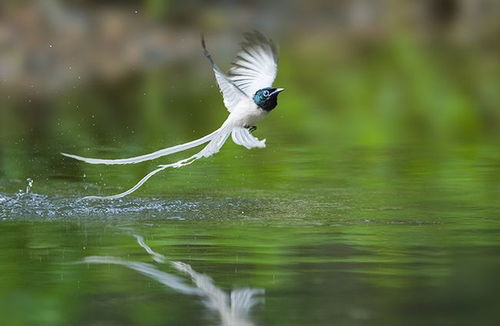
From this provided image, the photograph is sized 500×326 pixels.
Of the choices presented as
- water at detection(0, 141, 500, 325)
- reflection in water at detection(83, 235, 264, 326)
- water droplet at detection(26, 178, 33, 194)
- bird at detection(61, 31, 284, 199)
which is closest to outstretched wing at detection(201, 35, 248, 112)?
bird at detection(61, 31, 284, 199)

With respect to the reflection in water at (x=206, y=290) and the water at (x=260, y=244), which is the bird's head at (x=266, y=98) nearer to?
the water at (x=260, y=244)

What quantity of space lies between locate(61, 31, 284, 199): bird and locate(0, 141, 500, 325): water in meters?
0.50

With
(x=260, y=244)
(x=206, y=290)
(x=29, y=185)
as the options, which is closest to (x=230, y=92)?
(x=260, y=244)

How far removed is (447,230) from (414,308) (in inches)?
98.2

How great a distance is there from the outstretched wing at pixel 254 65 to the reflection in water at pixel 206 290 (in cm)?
176

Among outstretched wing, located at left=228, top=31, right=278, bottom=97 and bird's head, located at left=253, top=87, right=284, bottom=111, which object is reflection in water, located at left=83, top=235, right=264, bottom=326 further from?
outstretched wing, located at left=228, top=31, right=278, bottom=97

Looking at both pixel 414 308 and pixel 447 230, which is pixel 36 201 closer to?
pixel 447 230

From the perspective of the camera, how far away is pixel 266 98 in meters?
9.68

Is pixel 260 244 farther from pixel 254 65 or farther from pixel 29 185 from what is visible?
pixel 29 185

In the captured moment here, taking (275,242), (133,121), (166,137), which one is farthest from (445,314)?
(133,121)

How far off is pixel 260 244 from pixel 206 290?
4.85ft

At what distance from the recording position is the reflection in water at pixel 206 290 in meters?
6.99

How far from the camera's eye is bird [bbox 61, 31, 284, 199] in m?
9.69

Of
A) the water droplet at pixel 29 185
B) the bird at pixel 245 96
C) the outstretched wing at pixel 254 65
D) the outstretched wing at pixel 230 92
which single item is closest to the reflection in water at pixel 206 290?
the bird at pixel 245 96
